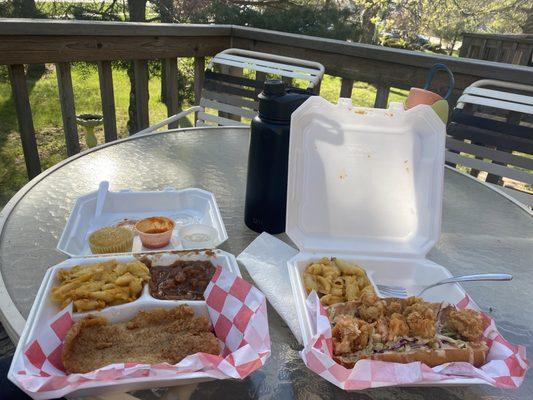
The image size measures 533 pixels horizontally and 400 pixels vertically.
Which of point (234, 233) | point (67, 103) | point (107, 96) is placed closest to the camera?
point (234, 233)

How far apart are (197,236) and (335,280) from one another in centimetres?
43

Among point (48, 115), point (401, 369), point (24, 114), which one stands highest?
point (401, 369)

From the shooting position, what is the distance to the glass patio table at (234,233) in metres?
0.78

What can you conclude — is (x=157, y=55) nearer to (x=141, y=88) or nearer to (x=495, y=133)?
(x=141, y=88)

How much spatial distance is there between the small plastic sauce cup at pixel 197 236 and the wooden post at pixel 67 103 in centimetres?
181

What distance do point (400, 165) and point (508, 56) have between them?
5.99m

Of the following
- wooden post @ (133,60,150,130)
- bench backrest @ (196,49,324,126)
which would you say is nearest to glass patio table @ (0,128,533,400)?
bench backrest @ (196,49,324,126)

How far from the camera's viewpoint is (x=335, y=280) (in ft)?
3.27

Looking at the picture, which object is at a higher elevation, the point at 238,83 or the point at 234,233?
the point at 238,83

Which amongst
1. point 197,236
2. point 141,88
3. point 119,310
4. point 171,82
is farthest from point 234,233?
point 171,82

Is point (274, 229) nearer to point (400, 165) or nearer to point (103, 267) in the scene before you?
point (400, 165)

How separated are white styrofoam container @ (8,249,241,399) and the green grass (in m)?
3.23

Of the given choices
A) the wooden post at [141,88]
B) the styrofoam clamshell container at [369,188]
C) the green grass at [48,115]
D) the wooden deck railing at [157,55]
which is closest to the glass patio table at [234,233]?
the styrofoam clamshell container at [369,188]

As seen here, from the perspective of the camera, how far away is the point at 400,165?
1160 millimetres
